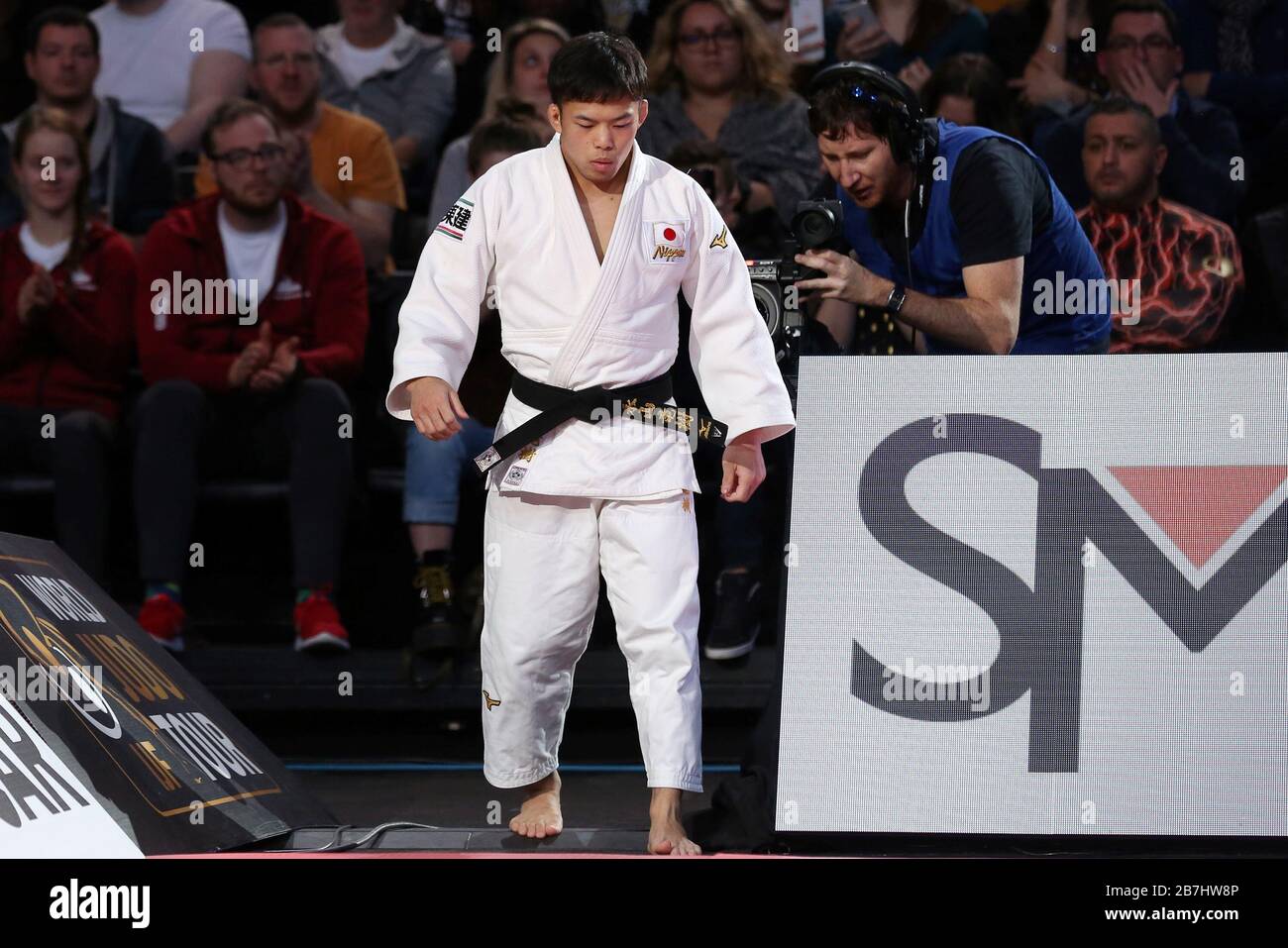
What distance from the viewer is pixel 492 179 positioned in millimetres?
2670

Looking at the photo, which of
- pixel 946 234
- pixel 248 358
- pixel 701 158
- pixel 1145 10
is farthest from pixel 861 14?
pixel 248 358

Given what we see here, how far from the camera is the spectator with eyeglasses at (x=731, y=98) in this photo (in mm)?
4699

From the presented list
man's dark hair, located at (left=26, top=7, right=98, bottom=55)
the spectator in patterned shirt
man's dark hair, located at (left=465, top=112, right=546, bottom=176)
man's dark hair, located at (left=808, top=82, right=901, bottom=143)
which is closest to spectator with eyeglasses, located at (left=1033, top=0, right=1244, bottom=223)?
the spectator in patterned shirt

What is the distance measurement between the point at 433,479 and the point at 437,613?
1.22 ft

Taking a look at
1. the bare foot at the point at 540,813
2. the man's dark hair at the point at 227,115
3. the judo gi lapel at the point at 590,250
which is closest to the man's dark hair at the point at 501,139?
the man's dark hair at the point at 227,115

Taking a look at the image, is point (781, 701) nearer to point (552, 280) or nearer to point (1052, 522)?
point (1052, 522)

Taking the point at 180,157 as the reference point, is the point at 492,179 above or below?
below

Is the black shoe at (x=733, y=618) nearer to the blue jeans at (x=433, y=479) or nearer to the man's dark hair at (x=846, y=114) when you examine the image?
the blue jeans at (x=433, y=479)

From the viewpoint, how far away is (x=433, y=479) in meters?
3.99

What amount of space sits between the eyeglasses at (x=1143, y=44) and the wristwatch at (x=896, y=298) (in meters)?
2.27

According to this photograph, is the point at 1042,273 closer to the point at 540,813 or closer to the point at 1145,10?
the point at 540,813

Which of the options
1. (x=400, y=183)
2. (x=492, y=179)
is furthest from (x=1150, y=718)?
(x=400, y=183)
